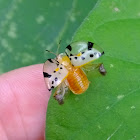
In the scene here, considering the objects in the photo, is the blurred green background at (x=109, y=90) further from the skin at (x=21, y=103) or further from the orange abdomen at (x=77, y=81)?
the skin at (x=21, y=103)

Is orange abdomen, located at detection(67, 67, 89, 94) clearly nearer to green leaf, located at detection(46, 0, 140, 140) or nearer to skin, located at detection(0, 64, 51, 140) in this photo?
green leaf, located at detection(46, 0, 140, 140)

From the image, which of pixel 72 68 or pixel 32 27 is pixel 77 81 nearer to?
pixel 72 68

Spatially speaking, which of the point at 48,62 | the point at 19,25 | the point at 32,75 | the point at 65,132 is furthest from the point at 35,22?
the point at 65,132

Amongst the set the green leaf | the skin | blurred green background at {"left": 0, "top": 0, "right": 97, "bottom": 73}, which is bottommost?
the green leaf

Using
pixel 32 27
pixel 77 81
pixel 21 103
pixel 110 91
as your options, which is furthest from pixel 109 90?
pixel 32 27

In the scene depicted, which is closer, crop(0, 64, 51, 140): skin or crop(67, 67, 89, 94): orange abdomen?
crop(67, 67, 89, 94): orange abdomen

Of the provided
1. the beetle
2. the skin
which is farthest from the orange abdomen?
the skin
